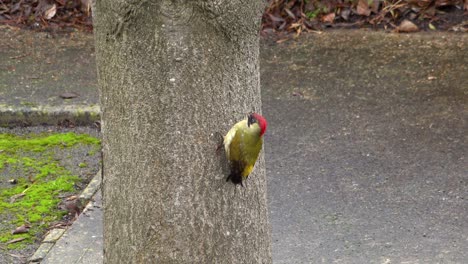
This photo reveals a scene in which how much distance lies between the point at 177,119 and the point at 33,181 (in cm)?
250

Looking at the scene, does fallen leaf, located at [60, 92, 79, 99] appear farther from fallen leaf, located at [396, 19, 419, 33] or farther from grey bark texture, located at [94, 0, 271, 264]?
grey bark texture, located at [94, 0, 271, 264]

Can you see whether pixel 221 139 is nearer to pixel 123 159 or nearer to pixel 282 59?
pixel 123 159

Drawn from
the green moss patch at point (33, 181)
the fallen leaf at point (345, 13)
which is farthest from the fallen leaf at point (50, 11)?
the fallen leaf at point (345, 13)

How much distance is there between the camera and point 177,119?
3.07m

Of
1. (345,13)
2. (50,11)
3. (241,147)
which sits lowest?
(50,11)

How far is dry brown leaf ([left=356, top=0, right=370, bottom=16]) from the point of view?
729 centimetres

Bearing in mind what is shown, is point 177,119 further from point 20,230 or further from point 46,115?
point 46,115

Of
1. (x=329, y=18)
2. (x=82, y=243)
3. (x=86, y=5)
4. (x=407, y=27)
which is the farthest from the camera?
(x=86, y=5)

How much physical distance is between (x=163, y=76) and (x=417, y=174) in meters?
2.54

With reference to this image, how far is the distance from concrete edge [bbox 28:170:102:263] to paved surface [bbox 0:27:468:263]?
0.07 metres

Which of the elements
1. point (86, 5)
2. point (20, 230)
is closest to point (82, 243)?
point (20, 230)

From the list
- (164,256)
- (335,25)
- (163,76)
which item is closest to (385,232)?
(164,256)

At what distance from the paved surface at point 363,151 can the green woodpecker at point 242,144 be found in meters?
1.29

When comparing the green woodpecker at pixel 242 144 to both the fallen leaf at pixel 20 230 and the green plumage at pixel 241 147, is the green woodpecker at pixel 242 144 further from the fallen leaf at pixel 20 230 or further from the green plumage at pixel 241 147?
the fallen leaf at pixel 20 230
